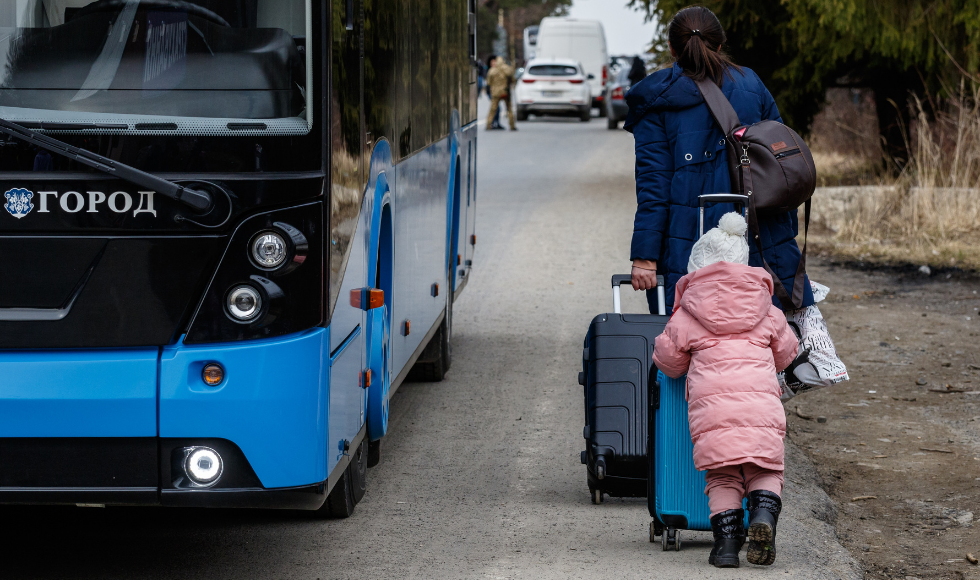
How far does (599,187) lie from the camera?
1953cm

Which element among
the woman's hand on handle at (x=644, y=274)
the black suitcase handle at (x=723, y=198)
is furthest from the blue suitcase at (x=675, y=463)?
the black suitcase handle at (x=723, y=198)

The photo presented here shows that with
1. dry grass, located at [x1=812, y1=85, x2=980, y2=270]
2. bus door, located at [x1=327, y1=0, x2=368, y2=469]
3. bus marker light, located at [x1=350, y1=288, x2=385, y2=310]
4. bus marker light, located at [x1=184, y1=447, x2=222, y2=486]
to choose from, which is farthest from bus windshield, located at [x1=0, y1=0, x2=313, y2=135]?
dry grass, located at [x1=812, y1=85, x2=980, y2=270]

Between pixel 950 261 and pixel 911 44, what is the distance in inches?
129

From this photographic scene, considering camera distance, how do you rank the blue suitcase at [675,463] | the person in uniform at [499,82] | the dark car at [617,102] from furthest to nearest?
the dark car at [617,102] → the person in uniform at [499,82] → the blue suitcase at [675,463]

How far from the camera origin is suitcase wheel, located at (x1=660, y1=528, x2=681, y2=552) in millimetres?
4617

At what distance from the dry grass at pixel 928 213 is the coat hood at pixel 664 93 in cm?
730

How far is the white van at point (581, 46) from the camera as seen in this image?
39.8 m

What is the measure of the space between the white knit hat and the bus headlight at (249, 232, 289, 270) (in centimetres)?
147

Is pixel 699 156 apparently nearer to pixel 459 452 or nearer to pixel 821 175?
pixel 459 452

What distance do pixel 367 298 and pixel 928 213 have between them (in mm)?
9200

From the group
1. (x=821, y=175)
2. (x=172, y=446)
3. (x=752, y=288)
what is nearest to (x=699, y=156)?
(x=752, y=288)

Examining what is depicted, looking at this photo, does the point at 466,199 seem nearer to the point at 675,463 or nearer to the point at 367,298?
the point at 367,298

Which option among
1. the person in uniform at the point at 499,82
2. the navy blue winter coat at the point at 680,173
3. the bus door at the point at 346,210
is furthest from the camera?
the person in uniform at the point at 499,82

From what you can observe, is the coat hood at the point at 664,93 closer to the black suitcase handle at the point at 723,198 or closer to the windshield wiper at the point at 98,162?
the black suitcase handle at the point at 723,198
